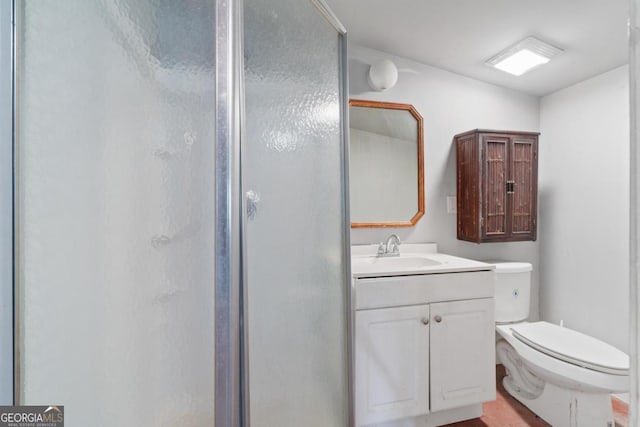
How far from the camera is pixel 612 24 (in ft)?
4.50

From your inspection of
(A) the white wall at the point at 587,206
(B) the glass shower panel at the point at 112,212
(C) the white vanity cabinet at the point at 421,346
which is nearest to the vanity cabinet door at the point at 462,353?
(C) the white vanity cabinet at the point at 421,346

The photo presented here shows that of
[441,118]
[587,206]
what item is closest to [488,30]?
[441,118]

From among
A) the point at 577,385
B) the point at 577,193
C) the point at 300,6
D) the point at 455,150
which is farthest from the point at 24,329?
the point at 577,193

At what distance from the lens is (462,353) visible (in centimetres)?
144

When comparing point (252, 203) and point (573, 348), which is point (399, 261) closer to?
point (573, 348)

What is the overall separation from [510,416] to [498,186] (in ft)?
4.04

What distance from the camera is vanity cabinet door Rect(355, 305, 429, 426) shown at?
132 centimetres

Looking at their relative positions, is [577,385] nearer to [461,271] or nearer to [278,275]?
[461,271]

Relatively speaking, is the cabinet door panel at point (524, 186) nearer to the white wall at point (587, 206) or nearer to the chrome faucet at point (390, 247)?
the white wall at point (587, 206)

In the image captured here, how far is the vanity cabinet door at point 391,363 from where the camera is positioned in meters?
1.32

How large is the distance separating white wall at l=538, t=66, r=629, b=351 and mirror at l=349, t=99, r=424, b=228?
922 millimetres

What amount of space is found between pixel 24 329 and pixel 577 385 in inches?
77.9

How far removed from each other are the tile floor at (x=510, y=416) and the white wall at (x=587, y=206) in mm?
340

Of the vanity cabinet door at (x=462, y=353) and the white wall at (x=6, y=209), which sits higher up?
the white wall at (x=6, y=209)
